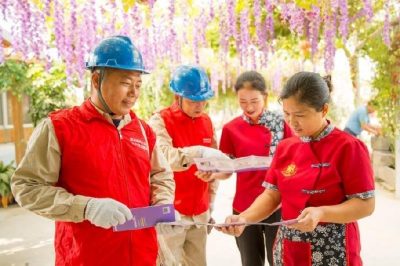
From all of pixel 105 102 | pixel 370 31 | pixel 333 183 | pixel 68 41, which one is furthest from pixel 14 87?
pixel 333 183

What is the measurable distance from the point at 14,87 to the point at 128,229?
642 centimetres

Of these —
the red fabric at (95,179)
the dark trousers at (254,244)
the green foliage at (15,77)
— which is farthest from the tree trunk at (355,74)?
the red fabric at (95,179)

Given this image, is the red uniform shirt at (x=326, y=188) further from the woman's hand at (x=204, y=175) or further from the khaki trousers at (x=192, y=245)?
the khaki trousers at (x=192, y=245)

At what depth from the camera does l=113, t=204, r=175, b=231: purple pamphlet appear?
158 centimetres

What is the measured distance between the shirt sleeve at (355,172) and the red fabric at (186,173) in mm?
1288

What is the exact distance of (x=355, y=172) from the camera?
1.53 metres

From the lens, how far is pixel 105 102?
1.68 metres

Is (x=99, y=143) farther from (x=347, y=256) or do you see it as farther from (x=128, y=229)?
(x=347, y=256)

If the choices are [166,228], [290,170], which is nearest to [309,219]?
[290,170]

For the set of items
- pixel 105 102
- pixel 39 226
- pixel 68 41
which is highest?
pixel 68 41

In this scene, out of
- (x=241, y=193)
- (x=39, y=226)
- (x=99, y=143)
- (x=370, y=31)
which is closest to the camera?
(x=99, y=143)

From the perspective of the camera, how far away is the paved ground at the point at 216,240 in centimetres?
418

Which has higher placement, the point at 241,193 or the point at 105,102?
the point at 105,102

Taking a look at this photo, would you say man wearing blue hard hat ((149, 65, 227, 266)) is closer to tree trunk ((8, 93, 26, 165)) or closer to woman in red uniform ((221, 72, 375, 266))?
woman in red uniform ((221, 72, 375, 266))
